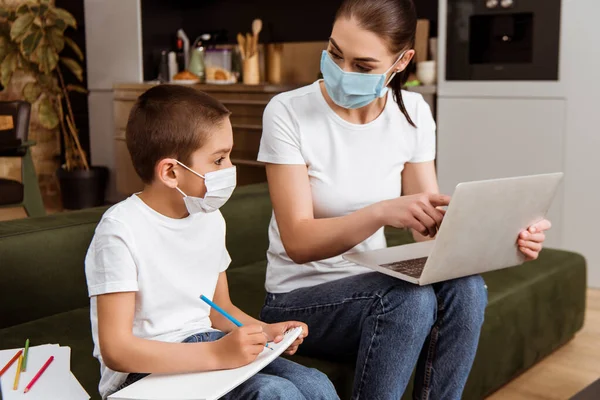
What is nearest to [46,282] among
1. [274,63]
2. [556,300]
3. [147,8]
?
[556,300]

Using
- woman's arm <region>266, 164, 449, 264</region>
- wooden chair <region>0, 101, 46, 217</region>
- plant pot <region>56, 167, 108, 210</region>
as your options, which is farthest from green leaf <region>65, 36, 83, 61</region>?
woman's arm <region>266, 164, 449, 264</region>

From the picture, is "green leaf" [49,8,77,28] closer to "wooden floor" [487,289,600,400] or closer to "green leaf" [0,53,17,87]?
"green leaf" [0,53,17,87]

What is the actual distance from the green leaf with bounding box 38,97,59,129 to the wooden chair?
53.6 inches

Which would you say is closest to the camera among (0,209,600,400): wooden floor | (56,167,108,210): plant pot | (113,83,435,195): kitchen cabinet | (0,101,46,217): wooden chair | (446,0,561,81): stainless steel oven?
(0,209,600,400): wooden floor

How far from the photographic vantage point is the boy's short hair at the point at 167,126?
4.11 feet

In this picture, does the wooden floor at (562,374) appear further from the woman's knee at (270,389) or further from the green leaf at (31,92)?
the green leaf at (31,92)

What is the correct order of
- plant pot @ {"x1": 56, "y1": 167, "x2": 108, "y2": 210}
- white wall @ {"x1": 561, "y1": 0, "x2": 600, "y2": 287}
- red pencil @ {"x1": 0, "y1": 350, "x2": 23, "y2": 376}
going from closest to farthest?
red pencil @ {"x1": 0, "y1": 350, "x2": 23, "y2": 376} → white wall @ {"x1": 561, "y1": 0, "x2": 600, "y2": 287} → plant pot @ {"x1": 56, "y1": 167, "x2": 108, "y2": 210}

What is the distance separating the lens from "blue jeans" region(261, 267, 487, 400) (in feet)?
4.69

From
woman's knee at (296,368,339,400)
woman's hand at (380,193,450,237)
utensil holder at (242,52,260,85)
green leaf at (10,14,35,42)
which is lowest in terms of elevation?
woman's knee at (296,368,339,400)

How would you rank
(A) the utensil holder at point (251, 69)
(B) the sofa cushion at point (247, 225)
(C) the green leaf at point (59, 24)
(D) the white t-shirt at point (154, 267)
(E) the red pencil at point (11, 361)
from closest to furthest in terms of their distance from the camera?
(D) the white t-shirt at point (154, 267) → (E) the red pencil at point (11, 361) → (B) the sofa cushion at point (247, 225) → (A) the utensil holder at point (251, 69) → (C) the green leaf at point (59, 24)

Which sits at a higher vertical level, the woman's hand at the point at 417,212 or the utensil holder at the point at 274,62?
the utensil holder at the point at 274,62

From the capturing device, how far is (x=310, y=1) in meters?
4.60

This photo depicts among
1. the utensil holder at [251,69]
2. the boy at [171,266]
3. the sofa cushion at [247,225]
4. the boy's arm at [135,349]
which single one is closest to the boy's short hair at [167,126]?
the boy at [171,266]

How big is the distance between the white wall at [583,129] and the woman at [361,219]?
1824mm
